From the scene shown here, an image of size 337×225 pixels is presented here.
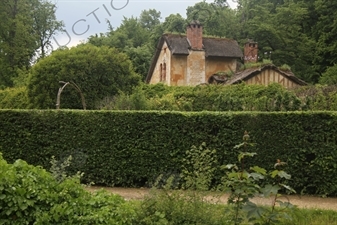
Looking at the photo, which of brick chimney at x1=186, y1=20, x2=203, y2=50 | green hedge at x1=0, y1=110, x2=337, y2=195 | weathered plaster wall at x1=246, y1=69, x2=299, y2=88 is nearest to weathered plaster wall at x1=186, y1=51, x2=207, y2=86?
brick chimney at x1=186, y1=20, x2=203, y2=50

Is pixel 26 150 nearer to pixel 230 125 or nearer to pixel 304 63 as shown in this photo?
pixel 230 125

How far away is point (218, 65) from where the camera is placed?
1239 inches

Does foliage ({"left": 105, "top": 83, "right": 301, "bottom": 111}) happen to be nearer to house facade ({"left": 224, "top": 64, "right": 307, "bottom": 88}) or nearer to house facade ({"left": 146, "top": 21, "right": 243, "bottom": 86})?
house facade ({"left": 224, "top": 64, "right": 307, "bottom": 88})

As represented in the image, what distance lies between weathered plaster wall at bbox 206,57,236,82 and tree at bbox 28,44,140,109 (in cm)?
1002

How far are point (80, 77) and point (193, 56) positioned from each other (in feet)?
37.4

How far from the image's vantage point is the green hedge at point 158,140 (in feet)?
31.0

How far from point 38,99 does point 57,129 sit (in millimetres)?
11790

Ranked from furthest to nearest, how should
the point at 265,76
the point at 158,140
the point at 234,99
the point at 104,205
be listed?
the point at 265,76, the point at 234,99, the point at 158,140, the point at 104,205

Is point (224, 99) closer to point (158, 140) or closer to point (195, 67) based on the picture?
point (158, 140)

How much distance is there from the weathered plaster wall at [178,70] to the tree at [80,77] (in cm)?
824

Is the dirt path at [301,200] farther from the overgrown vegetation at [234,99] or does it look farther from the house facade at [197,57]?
the house facade at [197,57]

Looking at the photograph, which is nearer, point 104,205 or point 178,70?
point 104,205

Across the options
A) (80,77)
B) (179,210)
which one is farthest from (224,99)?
(179,210)

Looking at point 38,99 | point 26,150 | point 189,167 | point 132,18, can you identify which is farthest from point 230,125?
point 132,18
